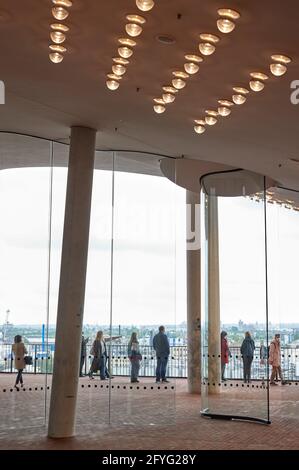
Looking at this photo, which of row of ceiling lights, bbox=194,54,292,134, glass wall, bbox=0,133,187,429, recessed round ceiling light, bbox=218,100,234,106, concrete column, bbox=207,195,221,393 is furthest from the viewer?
concrete column, bbox=207,195,221,393

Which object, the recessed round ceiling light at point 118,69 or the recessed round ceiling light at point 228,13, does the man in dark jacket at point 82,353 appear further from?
the recessed round ceiling light at point 228,13

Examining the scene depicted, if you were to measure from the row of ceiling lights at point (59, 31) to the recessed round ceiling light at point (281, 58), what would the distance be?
8.39ft

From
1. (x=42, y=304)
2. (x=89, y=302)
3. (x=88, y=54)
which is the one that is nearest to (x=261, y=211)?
(x=89, y=302)

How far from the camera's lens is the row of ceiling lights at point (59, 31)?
284 inches

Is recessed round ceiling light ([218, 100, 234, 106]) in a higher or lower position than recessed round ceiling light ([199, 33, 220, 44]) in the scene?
higher

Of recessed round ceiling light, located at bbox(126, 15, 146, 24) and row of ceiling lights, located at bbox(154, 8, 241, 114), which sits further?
recessed round ceiling light, located at bbox(126, 15, 146, 24)

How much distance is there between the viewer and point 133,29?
25.2ft

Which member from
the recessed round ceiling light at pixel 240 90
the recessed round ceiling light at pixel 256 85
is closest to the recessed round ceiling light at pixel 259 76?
the recessed round ceiling light at pixel 256 85

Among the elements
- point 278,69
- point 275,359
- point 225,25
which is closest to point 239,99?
point 278,69

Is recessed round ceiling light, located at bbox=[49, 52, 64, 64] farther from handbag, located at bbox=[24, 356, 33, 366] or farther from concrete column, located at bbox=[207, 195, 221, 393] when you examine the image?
concrete column, located at bbox=[207, 195, 221, 393]

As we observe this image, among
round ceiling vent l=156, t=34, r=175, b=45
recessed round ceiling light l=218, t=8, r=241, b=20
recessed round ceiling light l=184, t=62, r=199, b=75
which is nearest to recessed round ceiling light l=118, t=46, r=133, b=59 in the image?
round ceiling vent l=156, t=34, r=175, b=45

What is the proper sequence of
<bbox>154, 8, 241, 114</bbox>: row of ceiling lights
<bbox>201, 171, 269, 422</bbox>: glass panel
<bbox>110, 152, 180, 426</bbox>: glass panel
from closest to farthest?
<bbox>154, 8, 241, 114</bbox>: row of ceiling lights, <bbox>110, 152, 180, 426</bbox>: glass panel, <bbox>201, 171, 269, 422</bbox>: glass panel

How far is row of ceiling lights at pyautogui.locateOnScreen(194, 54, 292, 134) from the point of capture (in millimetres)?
8484

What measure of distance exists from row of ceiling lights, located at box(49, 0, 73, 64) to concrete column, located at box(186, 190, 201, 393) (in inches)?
457
